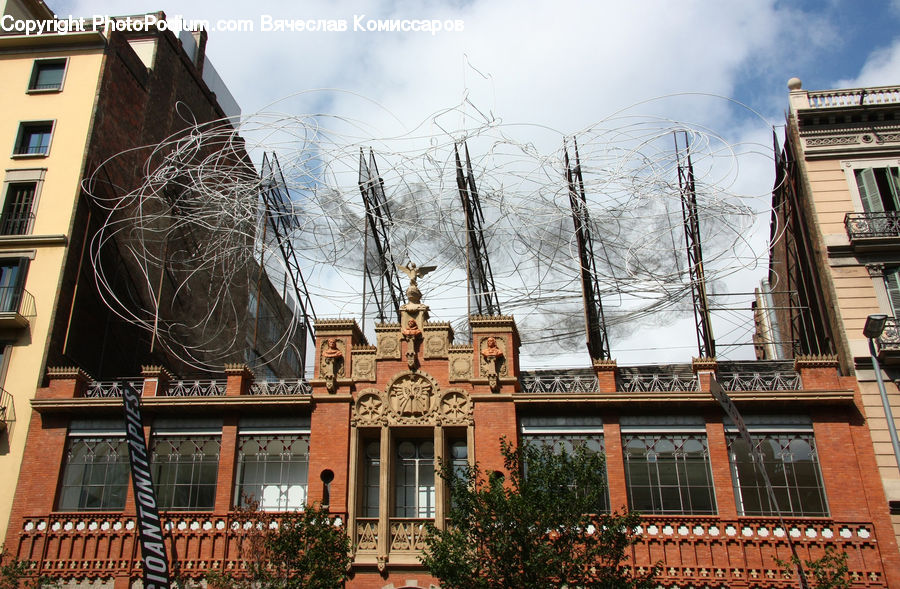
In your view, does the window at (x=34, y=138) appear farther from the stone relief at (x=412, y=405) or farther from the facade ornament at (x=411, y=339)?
the stone relief at (x=412, y=405)

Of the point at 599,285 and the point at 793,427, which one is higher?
the point at 599,285

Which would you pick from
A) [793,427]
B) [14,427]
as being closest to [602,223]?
[793,427]

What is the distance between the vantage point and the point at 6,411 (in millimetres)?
25984

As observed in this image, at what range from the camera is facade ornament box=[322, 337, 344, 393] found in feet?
82.8

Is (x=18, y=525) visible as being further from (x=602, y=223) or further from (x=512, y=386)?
(x=602, y=223)

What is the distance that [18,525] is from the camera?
24.2 m

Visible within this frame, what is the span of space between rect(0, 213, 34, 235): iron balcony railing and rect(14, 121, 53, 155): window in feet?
9.12

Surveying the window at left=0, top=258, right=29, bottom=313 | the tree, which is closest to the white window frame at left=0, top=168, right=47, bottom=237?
the window at left=0, top=258, right=29, bottom=313

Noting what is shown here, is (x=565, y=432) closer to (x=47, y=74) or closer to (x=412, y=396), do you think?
(x=412, y=396)

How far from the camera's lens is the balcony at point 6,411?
25.7m

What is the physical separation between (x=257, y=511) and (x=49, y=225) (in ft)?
44.5

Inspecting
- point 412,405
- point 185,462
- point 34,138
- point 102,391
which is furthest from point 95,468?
point 34,138

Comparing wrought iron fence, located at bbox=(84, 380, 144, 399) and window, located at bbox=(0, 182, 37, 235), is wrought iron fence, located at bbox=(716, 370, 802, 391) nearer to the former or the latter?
wrought iron fence, located at bbox=(84, 380, 144, 399)

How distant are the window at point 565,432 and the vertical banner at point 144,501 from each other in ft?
32.6
